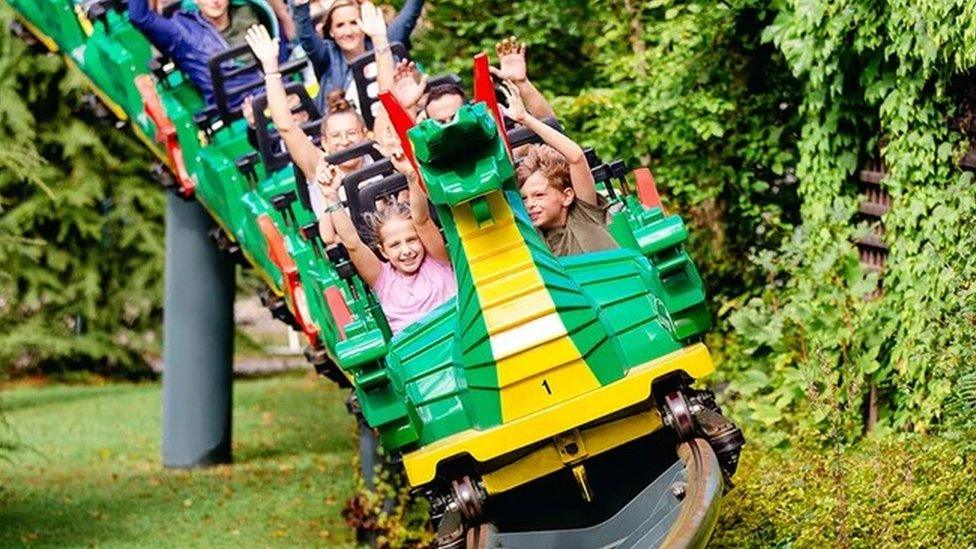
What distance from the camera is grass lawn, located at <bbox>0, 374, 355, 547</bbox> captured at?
32.4ft

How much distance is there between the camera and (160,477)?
11750 millimetres

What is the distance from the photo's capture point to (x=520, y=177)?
6809 mm

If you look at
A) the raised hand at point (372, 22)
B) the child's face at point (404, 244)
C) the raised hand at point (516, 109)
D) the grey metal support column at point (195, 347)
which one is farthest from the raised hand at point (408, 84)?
the grey metal support column at point (195, 347)

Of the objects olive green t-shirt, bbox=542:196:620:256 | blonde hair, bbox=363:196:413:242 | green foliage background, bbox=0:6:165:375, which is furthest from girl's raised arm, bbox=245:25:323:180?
green foliage background, bbox=0:6:165:375

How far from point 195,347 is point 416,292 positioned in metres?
5.51

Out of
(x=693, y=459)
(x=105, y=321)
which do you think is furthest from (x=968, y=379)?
(x=105, y=321)

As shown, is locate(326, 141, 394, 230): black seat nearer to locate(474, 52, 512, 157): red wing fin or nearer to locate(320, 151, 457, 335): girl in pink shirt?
locate(320, 151, 457, 335): girl in pink shirt

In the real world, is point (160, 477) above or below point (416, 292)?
above

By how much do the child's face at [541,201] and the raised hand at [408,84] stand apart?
117 cm

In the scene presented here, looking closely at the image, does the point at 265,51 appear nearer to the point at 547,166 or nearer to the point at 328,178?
A: the point at 328,178

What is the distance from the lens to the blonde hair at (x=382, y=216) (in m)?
6.92

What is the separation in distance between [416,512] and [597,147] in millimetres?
2168

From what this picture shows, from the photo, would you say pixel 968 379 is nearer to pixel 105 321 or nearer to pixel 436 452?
pixel 436 452

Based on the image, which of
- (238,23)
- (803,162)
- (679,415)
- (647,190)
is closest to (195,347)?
(238,23)
